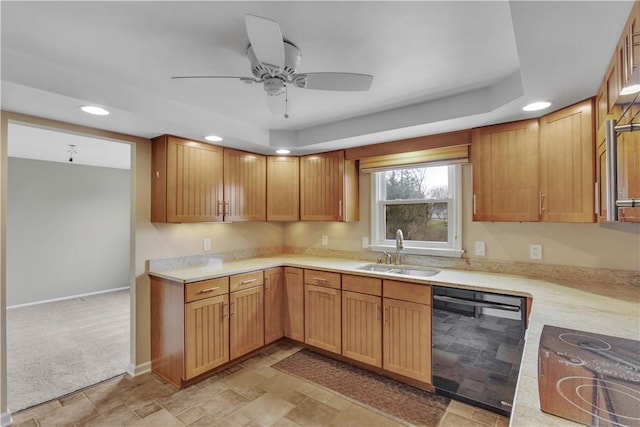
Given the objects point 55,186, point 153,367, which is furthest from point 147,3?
point 55,186

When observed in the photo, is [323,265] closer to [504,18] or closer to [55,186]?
[504,18]

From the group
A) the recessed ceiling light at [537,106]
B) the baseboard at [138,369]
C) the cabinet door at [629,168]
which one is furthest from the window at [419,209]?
the baseboard at [138,369]

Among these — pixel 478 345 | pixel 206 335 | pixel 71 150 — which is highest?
pixel 71 150

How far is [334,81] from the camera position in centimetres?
172

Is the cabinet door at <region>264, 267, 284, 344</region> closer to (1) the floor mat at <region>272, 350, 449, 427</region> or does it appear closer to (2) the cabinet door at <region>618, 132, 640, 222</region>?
(1) the floor mat at <region>272, 350, 449, 427</region>

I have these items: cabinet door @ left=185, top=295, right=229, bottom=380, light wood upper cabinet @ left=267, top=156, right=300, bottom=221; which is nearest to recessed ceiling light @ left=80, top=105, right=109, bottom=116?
cabinet door @ left=185, top=295, right=229, bottom=380

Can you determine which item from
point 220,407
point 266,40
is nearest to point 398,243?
point 220,407

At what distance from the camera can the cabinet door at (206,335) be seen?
254 centimetres

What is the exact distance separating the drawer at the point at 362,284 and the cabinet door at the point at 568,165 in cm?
135

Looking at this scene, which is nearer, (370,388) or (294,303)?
(370,388)

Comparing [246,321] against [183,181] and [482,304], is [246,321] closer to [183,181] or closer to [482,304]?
[183,181]

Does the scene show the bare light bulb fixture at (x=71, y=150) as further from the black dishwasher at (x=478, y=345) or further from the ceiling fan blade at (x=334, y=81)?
the black dishwasher at (x=478, y=345)

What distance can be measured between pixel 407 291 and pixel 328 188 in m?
1.47

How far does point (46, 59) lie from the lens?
1.81m
